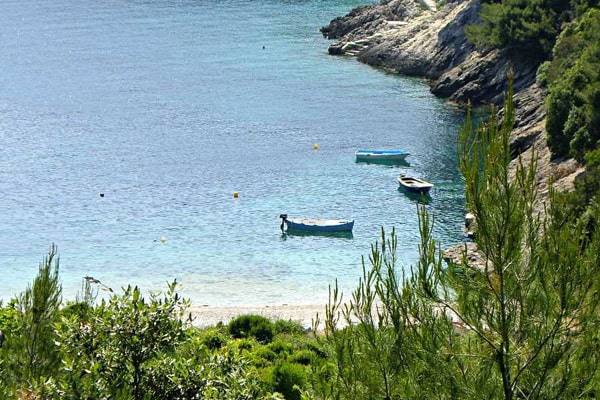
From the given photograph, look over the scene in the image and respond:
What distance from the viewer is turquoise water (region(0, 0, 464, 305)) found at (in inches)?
2235

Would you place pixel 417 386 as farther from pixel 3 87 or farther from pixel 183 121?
pixel 3 87

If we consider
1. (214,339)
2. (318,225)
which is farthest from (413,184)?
(214,339)

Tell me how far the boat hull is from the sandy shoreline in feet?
34.8

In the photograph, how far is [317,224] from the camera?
59906 mm

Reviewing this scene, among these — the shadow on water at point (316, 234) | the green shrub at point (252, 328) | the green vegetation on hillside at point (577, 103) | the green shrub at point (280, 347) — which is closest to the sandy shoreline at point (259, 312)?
the green shrub at point (252, 328)

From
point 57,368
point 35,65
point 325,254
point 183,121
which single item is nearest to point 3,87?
point 35,65

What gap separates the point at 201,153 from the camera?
251 ft

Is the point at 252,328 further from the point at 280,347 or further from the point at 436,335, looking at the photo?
the point at 436,335

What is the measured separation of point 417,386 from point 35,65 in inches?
3828

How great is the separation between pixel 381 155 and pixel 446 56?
25.3 m

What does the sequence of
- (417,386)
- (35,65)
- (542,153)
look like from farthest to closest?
(35,65) → (542,153) → (417,386)

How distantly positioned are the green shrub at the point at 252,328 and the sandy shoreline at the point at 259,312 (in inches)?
90.7

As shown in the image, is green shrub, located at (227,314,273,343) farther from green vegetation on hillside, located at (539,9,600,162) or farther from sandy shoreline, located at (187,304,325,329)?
green vegetation on hillside, located at (539,9,600,162)

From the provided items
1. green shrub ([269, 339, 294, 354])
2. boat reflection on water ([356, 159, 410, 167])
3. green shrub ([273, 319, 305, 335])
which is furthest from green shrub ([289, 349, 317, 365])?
boat reflection on water ([356, 159, 410, 167])
